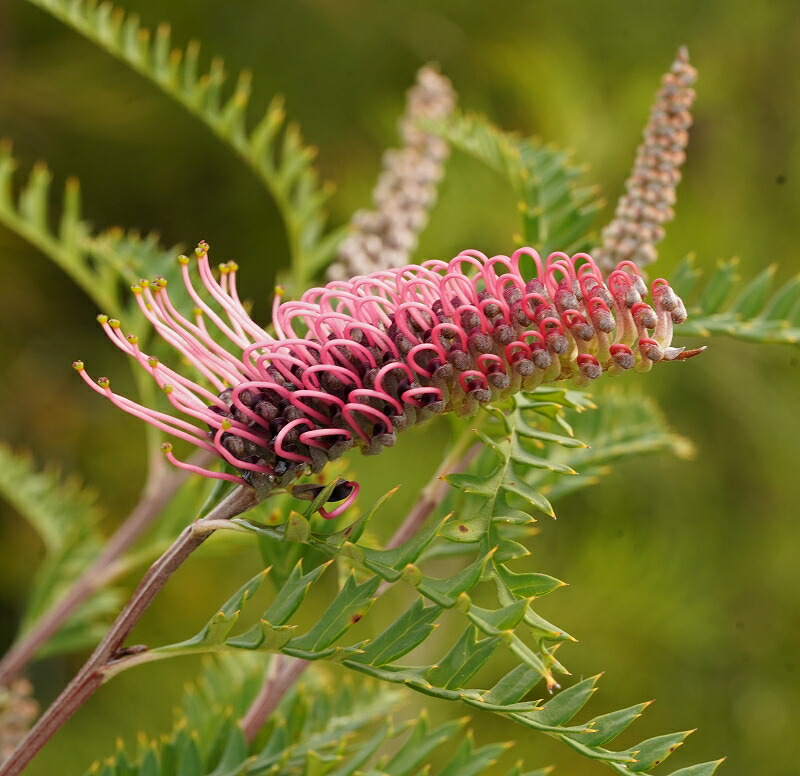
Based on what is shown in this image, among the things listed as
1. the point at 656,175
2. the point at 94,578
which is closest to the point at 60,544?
the point at 94,578

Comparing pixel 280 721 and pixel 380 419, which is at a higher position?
pixel 380 419

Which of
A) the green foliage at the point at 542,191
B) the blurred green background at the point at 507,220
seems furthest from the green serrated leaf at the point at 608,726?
Result: the blurred green background at the point at 507,220

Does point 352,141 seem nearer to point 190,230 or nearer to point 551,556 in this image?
A: point 190,230

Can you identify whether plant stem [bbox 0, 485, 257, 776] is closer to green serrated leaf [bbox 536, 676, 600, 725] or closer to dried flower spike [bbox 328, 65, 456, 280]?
green serrated leaf [bbox 536, 676, 600, 725]

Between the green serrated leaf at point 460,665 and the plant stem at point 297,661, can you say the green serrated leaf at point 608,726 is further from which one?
the plant stem at point 297,661

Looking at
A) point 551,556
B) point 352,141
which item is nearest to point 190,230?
point 352,141

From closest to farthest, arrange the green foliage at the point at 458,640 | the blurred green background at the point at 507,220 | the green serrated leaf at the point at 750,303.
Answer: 1. the green foliage at the point at 458,640
2. the green serrated leaf at the point at 750,303
3. the blurred green background at the point at 507,220
